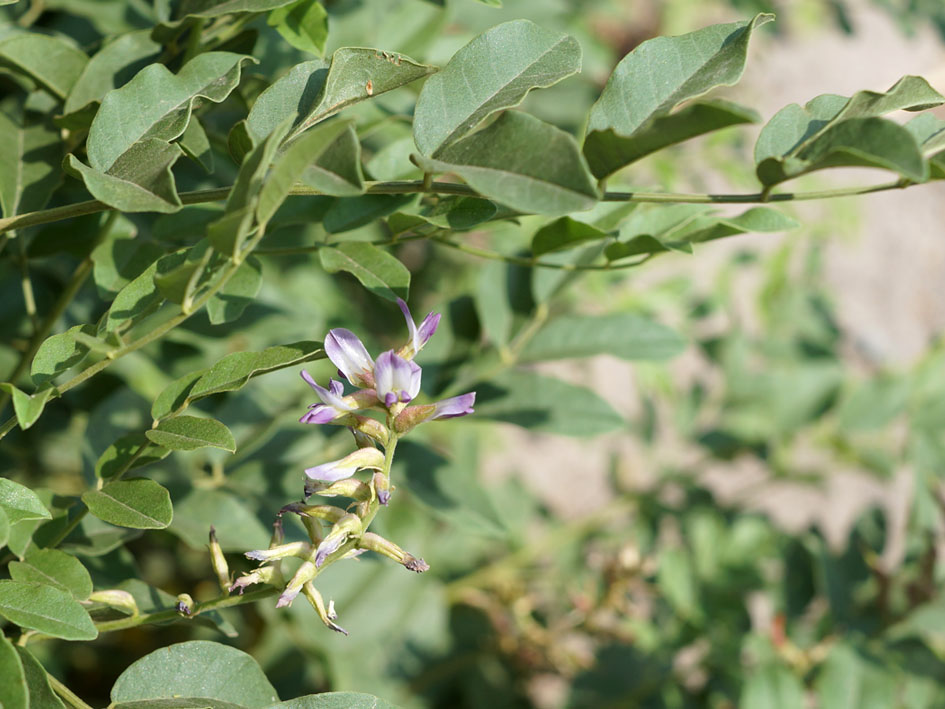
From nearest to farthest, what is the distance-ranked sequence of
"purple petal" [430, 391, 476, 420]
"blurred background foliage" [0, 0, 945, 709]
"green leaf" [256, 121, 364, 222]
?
"green leaf" [256, 121, 364, 222]
"purple petal" [430, 391, 476, 420]
"blurred background foliage" [0, 0, 945, 709]

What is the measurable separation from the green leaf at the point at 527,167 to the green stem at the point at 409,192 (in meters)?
0.04

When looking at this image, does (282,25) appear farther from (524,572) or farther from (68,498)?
(524,572)

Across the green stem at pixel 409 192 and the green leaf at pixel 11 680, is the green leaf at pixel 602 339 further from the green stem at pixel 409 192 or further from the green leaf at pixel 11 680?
the green leaf at pixel 11 680

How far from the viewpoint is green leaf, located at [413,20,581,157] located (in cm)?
68

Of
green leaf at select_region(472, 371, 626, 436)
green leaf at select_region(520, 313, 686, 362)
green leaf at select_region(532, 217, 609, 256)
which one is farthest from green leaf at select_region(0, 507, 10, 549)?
green leaf at select_region(520, 313, 686, 362)

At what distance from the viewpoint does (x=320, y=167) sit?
23.0 inches

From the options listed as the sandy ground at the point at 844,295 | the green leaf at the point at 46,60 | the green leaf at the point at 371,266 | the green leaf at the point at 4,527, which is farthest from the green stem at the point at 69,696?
the sandy ground at the point at 844,295

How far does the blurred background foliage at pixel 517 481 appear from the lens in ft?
3.31

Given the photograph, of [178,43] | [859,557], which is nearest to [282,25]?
[178,43]

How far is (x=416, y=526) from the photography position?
5.71 ft

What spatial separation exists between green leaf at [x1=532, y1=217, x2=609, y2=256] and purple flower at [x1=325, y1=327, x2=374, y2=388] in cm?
22

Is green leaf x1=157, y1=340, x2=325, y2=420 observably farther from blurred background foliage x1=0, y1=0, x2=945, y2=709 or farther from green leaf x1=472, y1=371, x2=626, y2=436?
green leaf x1=472, y1=371, x2=626, y2=436

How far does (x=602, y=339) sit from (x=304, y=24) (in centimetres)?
54

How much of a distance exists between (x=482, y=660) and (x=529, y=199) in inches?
60.6
